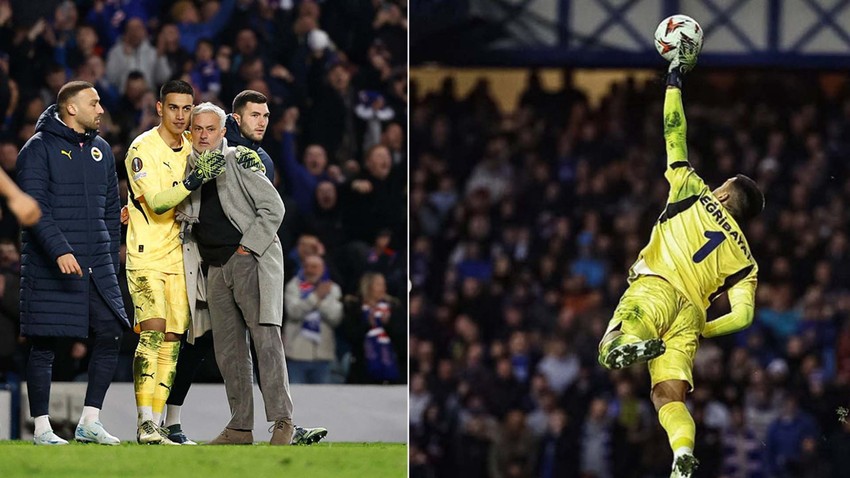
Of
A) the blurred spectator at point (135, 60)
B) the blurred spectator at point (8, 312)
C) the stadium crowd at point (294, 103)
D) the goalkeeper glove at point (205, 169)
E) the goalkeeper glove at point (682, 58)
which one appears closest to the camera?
the goalkeeper glove at point (205, 169)

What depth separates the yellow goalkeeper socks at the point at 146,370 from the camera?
279 inches

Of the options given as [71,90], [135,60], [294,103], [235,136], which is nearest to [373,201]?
[294,103]

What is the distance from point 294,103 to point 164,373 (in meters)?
3.88

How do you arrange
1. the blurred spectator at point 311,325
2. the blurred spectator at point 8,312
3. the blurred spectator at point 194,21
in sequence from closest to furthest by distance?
1. the blurred spectator at point 8,312
2. the blurred spectator at point 311,325
3. the blurred spectator at point 194,21

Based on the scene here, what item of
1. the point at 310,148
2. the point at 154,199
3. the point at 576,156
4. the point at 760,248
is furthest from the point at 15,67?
the point at 760,248

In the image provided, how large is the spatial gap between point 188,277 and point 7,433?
104 inches

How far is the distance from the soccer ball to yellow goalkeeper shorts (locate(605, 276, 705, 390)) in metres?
1.17

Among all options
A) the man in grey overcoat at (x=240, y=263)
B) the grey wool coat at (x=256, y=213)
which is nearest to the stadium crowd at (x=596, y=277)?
the man in grey overcoat at (x=240, y=263)

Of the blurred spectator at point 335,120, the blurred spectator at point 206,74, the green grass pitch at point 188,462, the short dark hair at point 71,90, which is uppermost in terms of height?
the blurred spectator at point 206,74

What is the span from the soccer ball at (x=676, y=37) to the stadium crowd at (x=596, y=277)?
14.7 ft

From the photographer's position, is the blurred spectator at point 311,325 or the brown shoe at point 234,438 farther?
the blurred spectator at point 311,325

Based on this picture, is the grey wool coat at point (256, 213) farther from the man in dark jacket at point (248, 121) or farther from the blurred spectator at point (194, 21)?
the blurred spectator at point (194, 21)

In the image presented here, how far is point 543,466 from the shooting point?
435 inches

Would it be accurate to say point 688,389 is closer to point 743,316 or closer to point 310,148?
point 743,316
